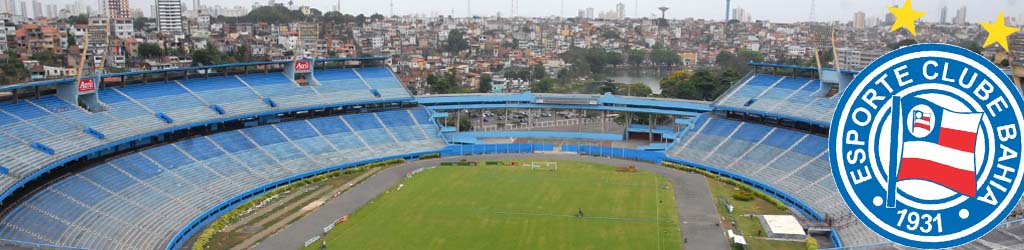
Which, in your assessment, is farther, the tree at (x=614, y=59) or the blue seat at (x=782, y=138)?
the tree at (x=614, y=59)

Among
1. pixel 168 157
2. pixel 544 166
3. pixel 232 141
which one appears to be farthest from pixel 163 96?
pixel 544 166

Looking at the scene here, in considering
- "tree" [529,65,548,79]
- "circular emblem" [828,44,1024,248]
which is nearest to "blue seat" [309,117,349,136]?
"circular emblem" [828,44,1024,248]

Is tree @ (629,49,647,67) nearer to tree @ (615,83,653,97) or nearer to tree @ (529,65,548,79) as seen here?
tree @ (529,65,548,79)

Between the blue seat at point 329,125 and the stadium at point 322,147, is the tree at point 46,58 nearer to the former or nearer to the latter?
the stadium at point 322,147

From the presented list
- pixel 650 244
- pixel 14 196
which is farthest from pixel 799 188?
pixel 14 196

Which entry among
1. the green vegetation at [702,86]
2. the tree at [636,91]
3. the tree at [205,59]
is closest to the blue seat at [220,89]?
the tree at [205,59]

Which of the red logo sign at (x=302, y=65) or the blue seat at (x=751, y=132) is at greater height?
the red logo sign at (x=302, y=65)
